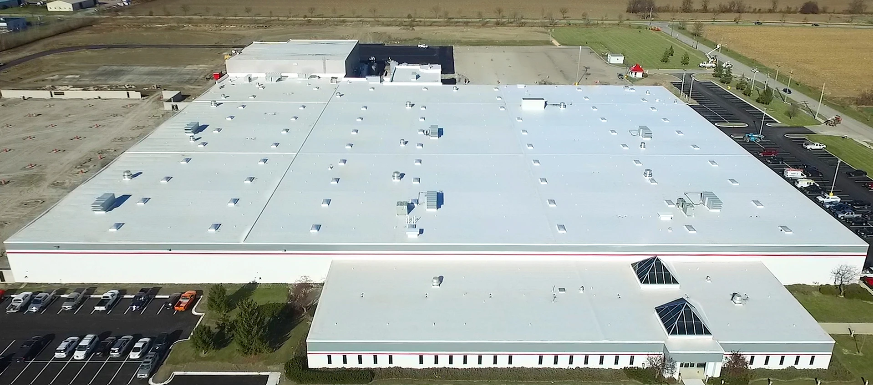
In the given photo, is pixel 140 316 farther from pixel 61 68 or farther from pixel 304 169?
pixel 61 68

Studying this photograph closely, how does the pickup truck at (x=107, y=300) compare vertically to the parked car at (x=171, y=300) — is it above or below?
above

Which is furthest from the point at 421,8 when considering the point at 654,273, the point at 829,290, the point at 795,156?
the point at 654,273

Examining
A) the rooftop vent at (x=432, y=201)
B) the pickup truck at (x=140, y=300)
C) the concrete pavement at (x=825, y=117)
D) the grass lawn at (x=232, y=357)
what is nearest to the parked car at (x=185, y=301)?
the grass lawn at (x=232, y=357)

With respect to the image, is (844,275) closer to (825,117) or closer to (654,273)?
(654,273)

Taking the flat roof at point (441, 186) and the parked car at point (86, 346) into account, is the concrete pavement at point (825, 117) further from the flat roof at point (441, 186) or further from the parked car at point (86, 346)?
the parked car at point (86, 346)

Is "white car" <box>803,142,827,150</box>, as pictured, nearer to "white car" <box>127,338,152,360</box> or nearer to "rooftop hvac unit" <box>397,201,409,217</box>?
"rooftop hvac unit" <box>397,201,409,217</box>

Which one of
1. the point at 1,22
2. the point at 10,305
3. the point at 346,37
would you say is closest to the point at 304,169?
the point at 10,305
